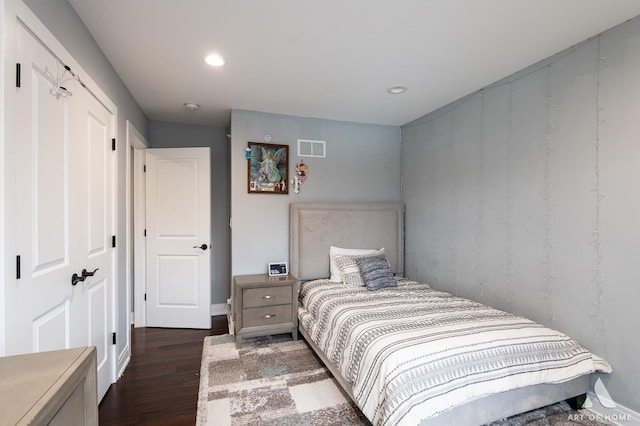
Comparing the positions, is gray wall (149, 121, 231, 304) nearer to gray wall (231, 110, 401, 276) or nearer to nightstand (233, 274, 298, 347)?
gray wall (231, 110, 401, 276)

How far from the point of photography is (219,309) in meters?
4.03

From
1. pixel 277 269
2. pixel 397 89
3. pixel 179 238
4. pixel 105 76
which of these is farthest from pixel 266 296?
pixel 397 89

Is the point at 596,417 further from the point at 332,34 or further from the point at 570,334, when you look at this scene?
the point at 332,34

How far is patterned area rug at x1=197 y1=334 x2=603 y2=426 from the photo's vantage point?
6.29 ft

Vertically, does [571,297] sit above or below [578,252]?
below

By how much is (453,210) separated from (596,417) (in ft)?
6.13

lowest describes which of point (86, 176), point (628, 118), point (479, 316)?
point (479, 316)

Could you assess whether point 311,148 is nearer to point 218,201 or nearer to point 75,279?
point 218,201

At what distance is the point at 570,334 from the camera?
213 centimetres

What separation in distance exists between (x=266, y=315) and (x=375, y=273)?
3.88ft

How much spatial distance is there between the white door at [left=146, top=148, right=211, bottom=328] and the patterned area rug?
839 millimetres

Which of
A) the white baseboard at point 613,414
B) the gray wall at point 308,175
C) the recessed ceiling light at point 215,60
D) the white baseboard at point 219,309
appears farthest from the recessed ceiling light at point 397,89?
the white baseboard at point 219,309

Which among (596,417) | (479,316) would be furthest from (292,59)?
(596,417)

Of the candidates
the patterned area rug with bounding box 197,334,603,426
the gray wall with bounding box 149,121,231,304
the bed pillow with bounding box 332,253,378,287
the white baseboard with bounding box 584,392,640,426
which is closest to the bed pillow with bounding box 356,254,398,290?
the bed pillow with bounding box 332,253,378,287
